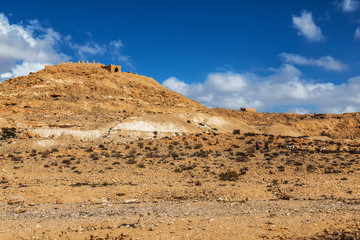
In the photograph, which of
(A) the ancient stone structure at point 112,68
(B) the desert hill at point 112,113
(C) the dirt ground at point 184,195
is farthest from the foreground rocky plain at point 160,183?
(A) the ancient stone structure at point 112,68

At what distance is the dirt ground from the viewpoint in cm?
691

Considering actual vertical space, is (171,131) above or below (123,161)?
above

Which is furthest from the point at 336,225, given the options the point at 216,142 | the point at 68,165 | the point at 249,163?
the point at 216,142

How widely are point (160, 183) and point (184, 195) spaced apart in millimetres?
2250

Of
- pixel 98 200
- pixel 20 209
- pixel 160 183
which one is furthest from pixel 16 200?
pixel 160 183

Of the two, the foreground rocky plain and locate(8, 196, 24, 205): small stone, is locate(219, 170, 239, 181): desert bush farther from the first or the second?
locate(8, 196, 24, 205): small stone

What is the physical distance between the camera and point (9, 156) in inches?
855

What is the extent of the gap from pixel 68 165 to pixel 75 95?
2999 cm

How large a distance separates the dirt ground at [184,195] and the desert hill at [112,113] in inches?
418

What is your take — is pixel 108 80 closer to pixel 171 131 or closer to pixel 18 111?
pixel 18 111

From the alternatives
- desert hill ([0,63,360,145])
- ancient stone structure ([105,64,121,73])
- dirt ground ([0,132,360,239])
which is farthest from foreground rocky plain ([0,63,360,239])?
ancient stone structure ([105,64,121,73])

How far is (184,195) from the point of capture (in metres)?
11.2

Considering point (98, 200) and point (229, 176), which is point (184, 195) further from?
point (229, 176)

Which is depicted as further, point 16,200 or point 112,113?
point 112,113
